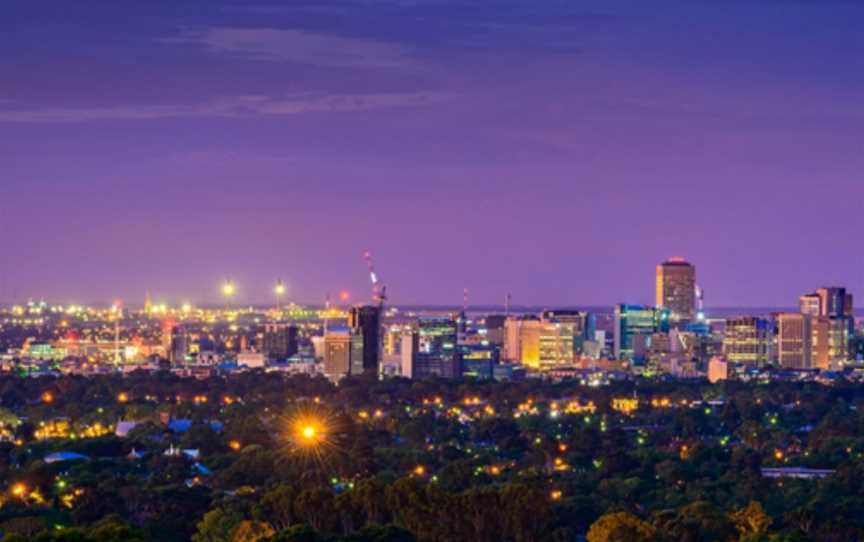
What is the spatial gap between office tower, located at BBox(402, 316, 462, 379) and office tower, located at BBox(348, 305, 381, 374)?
3.11m

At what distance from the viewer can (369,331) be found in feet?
582

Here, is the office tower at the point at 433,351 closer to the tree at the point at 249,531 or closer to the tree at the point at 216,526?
the tree at the point at 216,526

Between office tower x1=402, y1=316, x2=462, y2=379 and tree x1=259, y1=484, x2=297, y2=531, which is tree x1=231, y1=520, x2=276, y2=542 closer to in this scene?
tree x1=259, y1=484, x2=297, y2=531

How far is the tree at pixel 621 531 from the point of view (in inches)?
1672

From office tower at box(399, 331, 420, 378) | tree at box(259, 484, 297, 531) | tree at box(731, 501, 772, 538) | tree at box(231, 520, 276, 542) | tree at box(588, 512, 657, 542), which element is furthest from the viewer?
office tower at box(399, 331, 420, 378)

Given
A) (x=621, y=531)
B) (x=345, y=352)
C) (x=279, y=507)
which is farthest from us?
(x=345, y=352)

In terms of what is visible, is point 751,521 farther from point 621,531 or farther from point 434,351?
point 434,351

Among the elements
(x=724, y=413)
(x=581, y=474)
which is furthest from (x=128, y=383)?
(x=581, y=474)

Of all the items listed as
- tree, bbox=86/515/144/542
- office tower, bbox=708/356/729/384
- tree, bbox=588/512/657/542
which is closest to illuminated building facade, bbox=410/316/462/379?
office tower, bbox=708/356/729/384

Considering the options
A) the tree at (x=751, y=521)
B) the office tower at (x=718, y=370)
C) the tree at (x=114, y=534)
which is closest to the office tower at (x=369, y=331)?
the office tower at (x=718, y=370)

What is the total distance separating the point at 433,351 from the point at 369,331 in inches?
322

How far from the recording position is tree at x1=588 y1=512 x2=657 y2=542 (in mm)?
42469

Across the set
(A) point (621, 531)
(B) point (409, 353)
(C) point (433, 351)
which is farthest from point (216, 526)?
(C) point (433, 351)

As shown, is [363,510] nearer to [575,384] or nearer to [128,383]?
[128,383]
